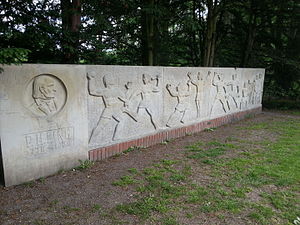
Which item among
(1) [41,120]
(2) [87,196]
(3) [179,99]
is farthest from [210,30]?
(2) [87,196]

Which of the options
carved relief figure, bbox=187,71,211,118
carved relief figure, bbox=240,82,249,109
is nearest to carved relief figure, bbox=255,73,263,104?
carved relief figure, bbox=240,82,249,109

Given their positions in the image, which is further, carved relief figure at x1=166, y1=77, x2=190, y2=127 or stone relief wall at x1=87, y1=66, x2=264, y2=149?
carved relief figure at x1=166, y1=77, x2=190, y2=127

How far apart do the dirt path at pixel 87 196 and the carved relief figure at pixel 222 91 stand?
2648 millimetres

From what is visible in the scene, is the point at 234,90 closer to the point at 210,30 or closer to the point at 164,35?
the point at 210,30

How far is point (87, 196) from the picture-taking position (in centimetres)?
285

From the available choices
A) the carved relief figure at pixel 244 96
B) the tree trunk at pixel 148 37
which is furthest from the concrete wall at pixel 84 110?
the carved relief figure at pixel 244 96

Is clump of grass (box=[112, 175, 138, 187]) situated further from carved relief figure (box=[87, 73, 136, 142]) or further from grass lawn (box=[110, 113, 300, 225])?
carved relief figure (box=[87, 73, 136, 142])

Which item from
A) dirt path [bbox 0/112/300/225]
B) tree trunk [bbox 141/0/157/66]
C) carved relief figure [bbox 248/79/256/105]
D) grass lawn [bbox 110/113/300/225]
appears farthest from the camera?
carved relief figure [bbox 248/79/256/105]

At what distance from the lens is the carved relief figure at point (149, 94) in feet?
15.0

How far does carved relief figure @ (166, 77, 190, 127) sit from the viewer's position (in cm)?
521

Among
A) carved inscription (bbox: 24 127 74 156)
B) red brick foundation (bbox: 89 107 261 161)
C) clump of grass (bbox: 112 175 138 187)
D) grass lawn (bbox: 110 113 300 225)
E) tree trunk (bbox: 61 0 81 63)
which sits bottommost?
grass lawn (bbox: 110 113 300 225)

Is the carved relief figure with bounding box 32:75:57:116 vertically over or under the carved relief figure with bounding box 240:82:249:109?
over

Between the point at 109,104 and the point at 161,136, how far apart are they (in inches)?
59.4

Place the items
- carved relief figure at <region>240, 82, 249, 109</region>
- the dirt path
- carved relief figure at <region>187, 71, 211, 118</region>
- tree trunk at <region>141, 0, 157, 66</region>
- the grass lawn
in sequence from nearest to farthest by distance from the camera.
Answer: the dirt path
the grass lawn
carved relief figure at <region>187, 71, 211, 118</region>
tree trunk at <region>141, 0, 157, 66</region>
carved relief figure at <region>240, 82, 249, 109</region>
